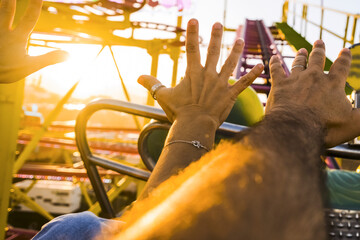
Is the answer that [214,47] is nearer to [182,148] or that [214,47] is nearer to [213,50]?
[213,50]

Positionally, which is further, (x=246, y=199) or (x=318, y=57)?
(x=318, y=57)

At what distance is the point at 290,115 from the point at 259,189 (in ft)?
0.56

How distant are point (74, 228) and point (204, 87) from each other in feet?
1.02

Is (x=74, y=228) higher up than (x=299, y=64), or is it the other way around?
(x=299, y=64)

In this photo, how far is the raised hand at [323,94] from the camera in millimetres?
469

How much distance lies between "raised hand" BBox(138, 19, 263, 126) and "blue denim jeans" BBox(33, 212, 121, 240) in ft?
0.72

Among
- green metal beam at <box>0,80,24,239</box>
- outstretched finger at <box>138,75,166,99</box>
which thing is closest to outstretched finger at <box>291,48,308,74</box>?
outstretched finger at <box>138,75,166,99</box>

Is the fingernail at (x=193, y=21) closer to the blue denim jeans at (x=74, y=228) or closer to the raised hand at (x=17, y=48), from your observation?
the raised hand at (x=17, y=48)

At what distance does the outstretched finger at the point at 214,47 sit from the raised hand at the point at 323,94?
113 millimetres

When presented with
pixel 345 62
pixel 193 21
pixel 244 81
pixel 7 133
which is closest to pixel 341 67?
pixel 345 62

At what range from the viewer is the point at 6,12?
574mm

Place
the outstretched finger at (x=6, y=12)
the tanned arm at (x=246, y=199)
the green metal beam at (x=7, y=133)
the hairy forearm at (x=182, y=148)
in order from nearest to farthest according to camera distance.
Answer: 1. the tanned arm at (x=246, y=199)
2. the hairy forearm at (x=182, y=148)
3. the outstretched finger at (x=6, y=12)
4. the green metal beam at (x=7, y=133)

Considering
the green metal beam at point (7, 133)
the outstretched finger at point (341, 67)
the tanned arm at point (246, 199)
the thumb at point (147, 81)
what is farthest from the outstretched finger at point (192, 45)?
the green metal beam at point (7, 133)

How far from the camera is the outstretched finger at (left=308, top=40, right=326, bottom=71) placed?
21.3 inches
